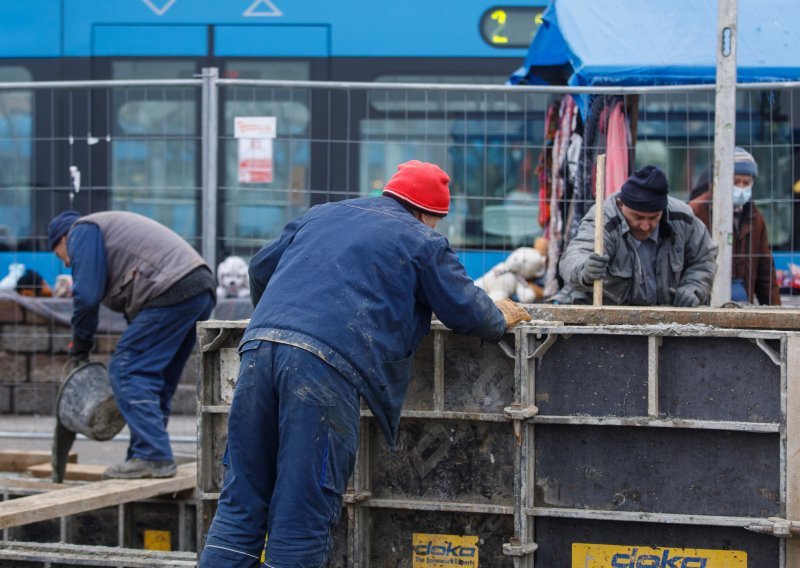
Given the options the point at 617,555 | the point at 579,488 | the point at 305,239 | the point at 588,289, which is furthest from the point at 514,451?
the point at 588,289

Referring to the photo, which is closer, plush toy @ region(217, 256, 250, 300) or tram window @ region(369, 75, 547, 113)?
tram window @ region(369, 75, 547, 113)

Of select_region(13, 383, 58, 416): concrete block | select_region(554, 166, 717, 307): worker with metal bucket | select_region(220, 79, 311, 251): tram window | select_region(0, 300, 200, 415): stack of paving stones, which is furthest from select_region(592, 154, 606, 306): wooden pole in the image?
select_region(13, 383, 58, 416): concrete block

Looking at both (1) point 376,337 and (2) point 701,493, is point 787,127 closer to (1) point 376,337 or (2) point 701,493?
(2) point 701,493

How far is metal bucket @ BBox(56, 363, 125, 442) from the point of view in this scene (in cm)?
660

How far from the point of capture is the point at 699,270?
6215 mm

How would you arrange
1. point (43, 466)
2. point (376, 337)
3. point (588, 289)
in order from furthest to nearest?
point (43, 466)
point (588, 289)
point (376, 337)

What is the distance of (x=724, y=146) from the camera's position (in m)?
6.97

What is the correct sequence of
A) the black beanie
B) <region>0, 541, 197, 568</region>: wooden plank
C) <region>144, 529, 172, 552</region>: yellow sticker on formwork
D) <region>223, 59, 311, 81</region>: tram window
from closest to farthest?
<region>0, 541, 197, 568</region>: wooden plank < the black beanie < <region>144, 529, 172, 552</region>: yellow sticker on formwork < <region>223, 59, 311, 81</region>: tram window

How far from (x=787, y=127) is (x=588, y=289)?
3.01 m

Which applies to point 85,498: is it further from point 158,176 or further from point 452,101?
point 158,176

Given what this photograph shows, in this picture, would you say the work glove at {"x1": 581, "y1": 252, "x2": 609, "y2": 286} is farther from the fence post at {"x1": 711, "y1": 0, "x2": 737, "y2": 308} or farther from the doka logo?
the doka logo

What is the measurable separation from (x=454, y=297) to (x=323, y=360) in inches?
21.8

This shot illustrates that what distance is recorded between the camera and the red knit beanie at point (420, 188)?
4387 millimetres

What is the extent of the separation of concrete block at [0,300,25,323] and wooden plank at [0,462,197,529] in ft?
11.2
